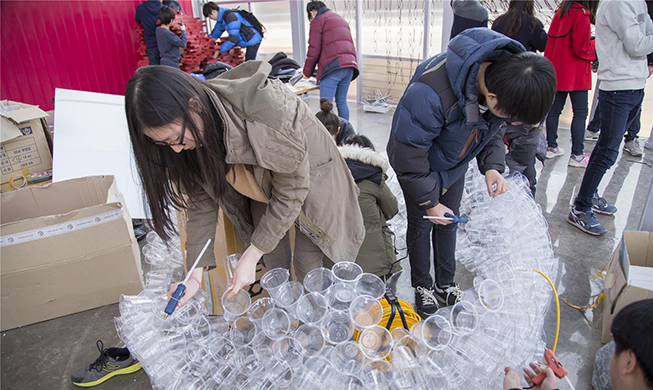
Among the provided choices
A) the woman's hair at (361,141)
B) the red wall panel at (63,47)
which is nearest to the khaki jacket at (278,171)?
the woman's hair at (361,141)

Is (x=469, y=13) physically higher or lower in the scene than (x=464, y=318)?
higher

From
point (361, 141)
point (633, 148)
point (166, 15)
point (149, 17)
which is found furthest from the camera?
point (149, 17)

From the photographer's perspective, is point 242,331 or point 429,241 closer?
point 242,331

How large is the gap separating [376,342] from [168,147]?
34.1 inches

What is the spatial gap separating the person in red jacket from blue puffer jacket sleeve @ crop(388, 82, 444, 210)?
236 cm

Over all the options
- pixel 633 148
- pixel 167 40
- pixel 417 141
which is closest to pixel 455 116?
pixel 417 141

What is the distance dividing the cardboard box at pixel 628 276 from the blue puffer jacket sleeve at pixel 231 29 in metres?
4.96

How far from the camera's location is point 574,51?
10.8 ft

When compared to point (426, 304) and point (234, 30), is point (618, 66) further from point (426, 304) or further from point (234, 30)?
point (234, 30)

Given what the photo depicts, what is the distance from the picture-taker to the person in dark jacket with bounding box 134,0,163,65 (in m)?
5.11

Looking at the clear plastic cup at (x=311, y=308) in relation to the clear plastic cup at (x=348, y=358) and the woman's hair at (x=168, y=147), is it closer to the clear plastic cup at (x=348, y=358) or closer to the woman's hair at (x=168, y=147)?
the clear plastic cup at (x=348, y=358)

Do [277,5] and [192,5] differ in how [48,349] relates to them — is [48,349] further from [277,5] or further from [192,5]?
[192,5]

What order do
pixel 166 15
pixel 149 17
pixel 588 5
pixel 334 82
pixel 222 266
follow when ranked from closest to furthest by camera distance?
1. pixel 222 266
2. pixel 588 5
3. pixel 334 82
4. pixel 166 15
5. pixel 149 17

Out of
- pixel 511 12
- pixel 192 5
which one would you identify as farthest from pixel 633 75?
pixel 192 5
